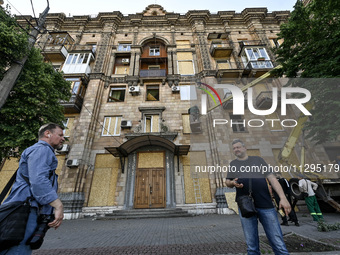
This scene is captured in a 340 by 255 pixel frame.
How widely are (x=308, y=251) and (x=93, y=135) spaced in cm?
1318

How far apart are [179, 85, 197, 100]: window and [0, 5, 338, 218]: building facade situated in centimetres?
10

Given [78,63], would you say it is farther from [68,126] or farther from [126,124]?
[126,124]

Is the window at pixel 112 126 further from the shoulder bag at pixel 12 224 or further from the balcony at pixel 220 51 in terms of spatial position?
the balcony at pixel 220 51

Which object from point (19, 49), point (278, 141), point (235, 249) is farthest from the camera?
point (278, 141)

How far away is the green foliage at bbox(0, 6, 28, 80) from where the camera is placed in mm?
6754

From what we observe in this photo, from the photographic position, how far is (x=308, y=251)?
2.96 m

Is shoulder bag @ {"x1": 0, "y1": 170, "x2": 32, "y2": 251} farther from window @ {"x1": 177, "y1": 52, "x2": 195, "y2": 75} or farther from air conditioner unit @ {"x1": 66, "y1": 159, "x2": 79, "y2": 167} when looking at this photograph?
window @ {"x1": 177, "y1": 52, "x2": 195, "y2": 75}

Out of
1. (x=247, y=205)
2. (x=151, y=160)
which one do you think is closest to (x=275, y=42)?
(x=151, y=160)

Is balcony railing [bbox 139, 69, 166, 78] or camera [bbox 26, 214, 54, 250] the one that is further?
balcony railing [bbox 139, 69, 166, 78]

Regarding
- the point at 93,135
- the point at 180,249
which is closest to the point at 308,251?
the point at 180,249

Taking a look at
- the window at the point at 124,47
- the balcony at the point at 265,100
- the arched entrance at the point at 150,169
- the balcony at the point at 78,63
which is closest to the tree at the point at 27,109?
the arched entrance at the point at 150,169

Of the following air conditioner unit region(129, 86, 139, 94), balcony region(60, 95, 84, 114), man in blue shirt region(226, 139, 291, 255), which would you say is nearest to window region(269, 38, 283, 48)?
air conditioner unit region(129, 86, 139, 94)

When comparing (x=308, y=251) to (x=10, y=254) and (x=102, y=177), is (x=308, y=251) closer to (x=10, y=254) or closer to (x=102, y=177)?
(x=10, y=254)

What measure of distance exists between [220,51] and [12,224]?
1949cm
